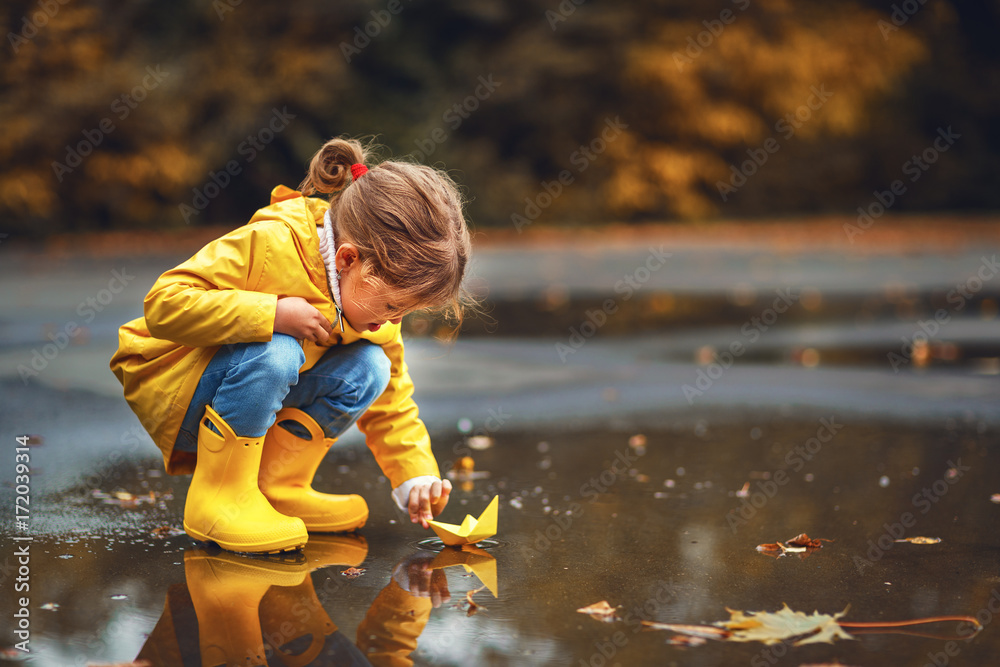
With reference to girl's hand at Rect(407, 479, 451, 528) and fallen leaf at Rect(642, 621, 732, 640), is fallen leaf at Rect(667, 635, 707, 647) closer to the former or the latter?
fallen leaf at Rect(642, 621, 732, 640)

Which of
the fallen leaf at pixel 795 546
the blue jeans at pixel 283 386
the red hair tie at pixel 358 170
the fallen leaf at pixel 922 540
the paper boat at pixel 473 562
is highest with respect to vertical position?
the red hair tie at pixel 358 170

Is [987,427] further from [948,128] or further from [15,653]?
[948,128]

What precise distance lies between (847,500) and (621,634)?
4.33 ft

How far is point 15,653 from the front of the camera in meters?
1.99

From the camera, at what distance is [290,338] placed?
2.56 m

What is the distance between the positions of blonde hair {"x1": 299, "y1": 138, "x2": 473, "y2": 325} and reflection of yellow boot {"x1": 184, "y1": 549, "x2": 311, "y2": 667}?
0.69 m

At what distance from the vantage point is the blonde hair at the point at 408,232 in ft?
8.05

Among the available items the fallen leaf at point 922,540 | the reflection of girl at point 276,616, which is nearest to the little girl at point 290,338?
the reflection of girl at point 276,616

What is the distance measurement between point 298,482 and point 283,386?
1.27ft

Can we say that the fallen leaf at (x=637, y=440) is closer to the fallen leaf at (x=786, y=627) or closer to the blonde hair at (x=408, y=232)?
the blonde hair at (x=408, y=232)

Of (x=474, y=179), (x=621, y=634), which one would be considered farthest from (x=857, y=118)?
(x=621, y=634)

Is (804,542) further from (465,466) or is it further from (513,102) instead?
(513,102)

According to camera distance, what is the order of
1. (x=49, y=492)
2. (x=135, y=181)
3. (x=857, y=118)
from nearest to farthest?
(x=49, y=492), (x=135, y=181), (x=857, y=118)

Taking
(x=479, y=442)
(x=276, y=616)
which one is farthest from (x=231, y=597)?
(x=479, y=442)
